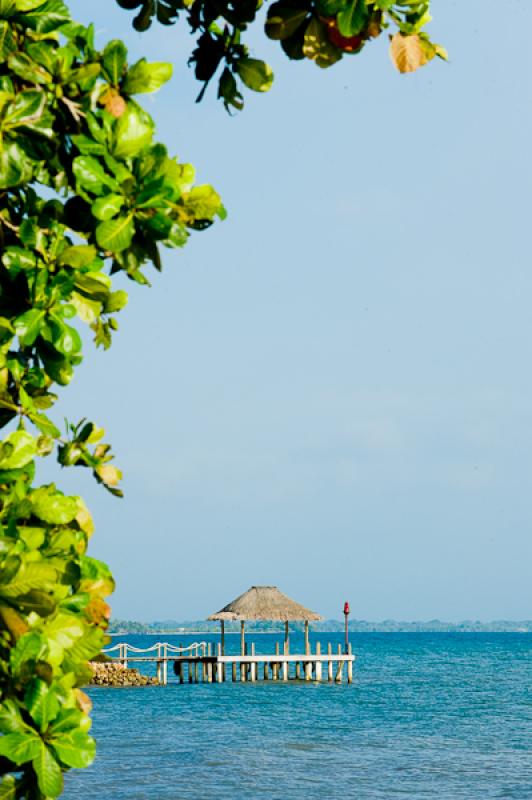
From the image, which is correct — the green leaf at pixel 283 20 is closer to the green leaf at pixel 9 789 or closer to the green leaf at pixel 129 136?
the green leaf at pixel 129 136

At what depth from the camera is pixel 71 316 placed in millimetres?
2355

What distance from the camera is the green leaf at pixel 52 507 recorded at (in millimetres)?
2309

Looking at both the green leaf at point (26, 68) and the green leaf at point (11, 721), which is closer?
the green leaf at point (11, 721)

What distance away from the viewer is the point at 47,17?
2.33 meters

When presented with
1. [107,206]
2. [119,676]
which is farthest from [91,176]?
[119,676]

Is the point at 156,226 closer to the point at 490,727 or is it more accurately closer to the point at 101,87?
the point at 101,87

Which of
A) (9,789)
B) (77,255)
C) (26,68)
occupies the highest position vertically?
(26,68)

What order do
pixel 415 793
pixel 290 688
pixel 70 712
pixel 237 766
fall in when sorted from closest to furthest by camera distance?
1. pixel 70 712
2. pixel 415 793
3. pixel 237 766
4. pixel 290 688

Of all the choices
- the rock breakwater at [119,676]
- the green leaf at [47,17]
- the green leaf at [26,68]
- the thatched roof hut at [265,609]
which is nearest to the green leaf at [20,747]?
the green leaf at [26,68]

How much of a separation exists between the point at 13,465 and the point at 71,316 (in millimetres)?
336

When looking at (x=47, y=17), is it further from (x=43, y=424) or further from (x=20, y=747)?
(x=20, y=747)

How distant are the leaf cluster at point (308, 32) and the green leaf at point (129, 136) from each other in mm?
521

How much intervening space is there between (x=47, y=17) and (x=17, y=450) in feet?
2.98

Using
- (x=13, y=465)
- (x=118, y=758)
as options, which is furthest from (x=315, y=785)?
(x=13, y=465)
